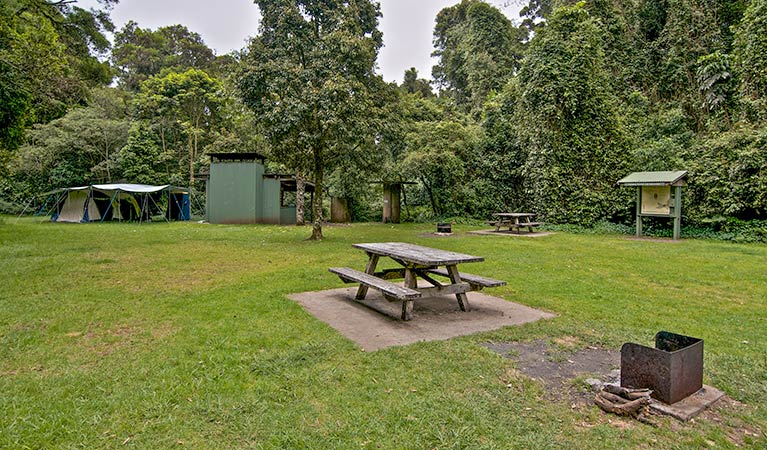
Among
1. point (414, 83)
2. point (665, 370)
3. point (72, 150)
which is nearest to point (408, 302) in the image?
point (665, 370)

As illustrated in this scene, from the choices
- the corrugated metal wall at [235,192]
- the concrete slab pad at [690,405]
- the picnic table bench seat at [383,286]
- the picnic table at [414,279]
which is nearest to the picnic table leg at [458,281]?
the picnic table at [414,279]

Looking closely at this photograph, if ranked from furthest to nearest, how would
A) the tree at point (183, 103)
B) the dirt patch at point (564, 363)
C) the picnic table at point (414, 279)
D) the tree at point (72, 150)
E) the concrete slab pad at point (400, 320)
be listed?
the tree at point (183, 103) → the tree at point (72, 150) → the picnic table at point (414, 279) → the concrete slab pad at point (400, 320) → the dirt patch at point (564, 363)

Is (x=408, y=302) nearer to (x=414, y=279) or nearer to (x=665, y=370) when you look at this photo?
(x=414, y=279)

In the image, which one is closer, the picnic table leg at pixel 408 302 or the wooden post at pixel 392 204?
the picnic table leg at pixel 408 302

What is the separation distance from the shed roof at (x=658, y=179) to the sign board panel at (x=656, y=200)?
Result: 38 centimetres

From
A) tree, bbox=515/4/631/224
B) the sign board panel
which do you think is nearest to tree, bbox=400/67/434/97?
tree, bbox=515/4/631/224

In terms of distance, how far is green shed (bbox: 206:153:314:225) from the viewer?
18.2 m

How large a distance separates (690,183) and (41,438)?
622 inches

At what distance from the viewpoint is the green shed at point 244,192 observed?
59.8 feet

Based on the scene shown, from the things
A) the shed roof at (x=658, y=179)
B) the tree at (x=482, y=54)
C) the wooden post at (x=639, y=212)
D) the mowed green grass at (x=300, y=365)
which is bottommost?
the mowed green grass at (x=300, y=365)

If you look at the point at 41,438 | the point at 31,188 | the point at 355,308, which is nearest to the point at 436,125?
the point at 355,308

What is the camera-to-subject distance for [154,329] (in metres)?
3.93

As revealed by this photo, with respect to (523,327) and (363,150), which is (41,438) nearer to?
(523,327)

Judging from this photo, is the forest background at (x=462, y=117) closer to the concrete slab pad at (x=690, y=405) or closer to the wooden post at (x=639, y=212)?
the wooden post at (x=639, y=212)
